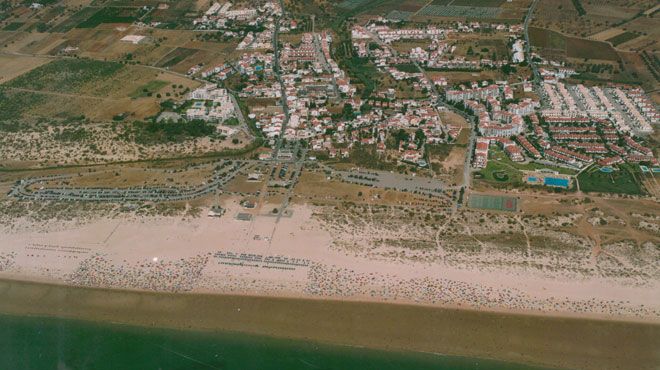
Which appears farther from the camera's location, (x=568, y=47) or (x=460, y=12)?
(x=460, y=12)

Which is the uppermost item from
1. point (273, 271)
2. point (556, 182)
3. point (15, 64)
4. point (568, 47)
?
point (15, 64)

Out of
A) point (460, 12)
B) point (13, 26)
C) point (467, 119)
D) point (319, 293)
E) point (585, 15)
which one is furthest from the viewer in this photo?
point (13, 26)

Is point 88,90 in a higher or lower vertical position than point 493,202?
higher

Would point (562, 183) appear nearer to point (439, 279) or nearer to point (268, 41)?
point (439, 279)

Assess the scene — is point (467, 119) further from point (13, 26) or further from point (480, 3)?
point (13, 26)

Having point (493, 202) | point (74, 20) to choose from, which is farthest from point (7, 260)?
point (74, 20)

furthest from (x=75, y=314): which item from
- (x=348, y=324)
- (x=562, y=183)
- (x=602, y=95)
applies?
(x=602, y=95)

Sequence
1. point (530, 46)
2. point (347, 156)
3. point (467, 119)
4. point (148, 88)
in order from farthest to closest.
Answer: point (530, 46) → point (148, 88) → point (467, 119) → point (347, 156)

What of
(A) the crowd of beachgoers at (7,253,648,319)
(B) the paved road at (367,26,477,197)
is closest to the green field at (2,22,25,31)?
(B) the paved road at (367,26,477,197)
